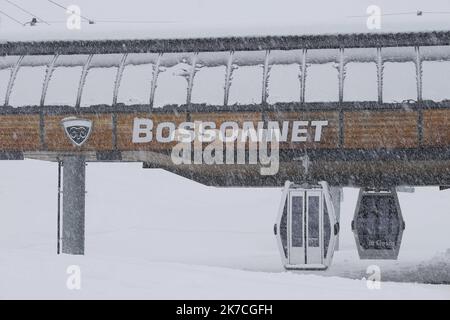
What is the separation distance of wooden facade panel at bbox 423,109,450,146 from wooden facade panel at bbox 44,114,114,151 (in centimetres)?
943

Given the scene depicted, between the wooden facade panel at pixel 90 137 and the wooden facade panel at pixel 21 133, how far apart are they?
365mm

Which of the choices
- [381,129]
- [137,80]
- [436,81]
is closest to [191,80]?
[137,80]

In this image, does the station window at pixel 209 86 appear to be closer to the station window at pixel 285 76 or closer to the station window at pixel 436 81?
the station window at pixel 285 76

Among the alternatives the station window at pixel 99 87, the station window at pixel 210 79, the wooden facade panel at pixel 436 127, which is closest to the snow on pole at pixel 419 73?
the wooden facade panel at pixel 436 127

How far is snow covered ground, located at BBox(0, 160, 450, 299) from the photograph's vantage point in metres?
11.0

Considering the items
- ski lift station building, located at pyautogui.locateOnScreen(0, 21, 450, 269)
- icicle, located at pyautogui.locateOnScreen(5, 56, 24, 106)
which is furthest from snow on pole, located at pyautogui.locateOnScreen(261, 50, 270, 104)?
icicle, located at pyautogui.locateOnScreen(5, 56, 24, 106)

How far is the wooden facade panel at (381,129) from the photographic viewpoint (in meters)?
22.6

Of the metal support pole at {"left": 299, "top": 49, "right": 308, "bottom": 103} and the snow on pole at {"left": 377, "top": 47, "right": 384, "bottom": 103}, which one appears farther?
the metal support pole at {"left": 299, "top": 49, "right": 308, "bottom": 103}

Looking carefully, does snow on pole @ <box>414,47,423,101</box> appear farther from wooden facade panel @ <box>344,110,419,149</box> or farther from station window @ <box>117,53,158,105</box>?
station window @ <box>117,53,158,105</box>

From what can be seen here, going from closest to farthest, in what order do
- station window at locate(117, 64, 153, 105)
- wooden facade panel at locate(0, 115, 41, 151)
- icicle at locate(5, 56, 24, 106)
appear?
station window at locate(117, 64, 153, 105)
wooden facade panel at locate(0, 115, 41, 151)
icicle at locate(5, 56, 24, 106)

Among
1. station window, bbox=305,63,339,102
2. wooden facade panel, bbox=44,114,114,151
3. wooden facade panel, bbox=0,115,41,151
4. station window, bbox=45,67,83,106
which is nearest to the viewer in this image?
station window, bbox=305,63,339,102
